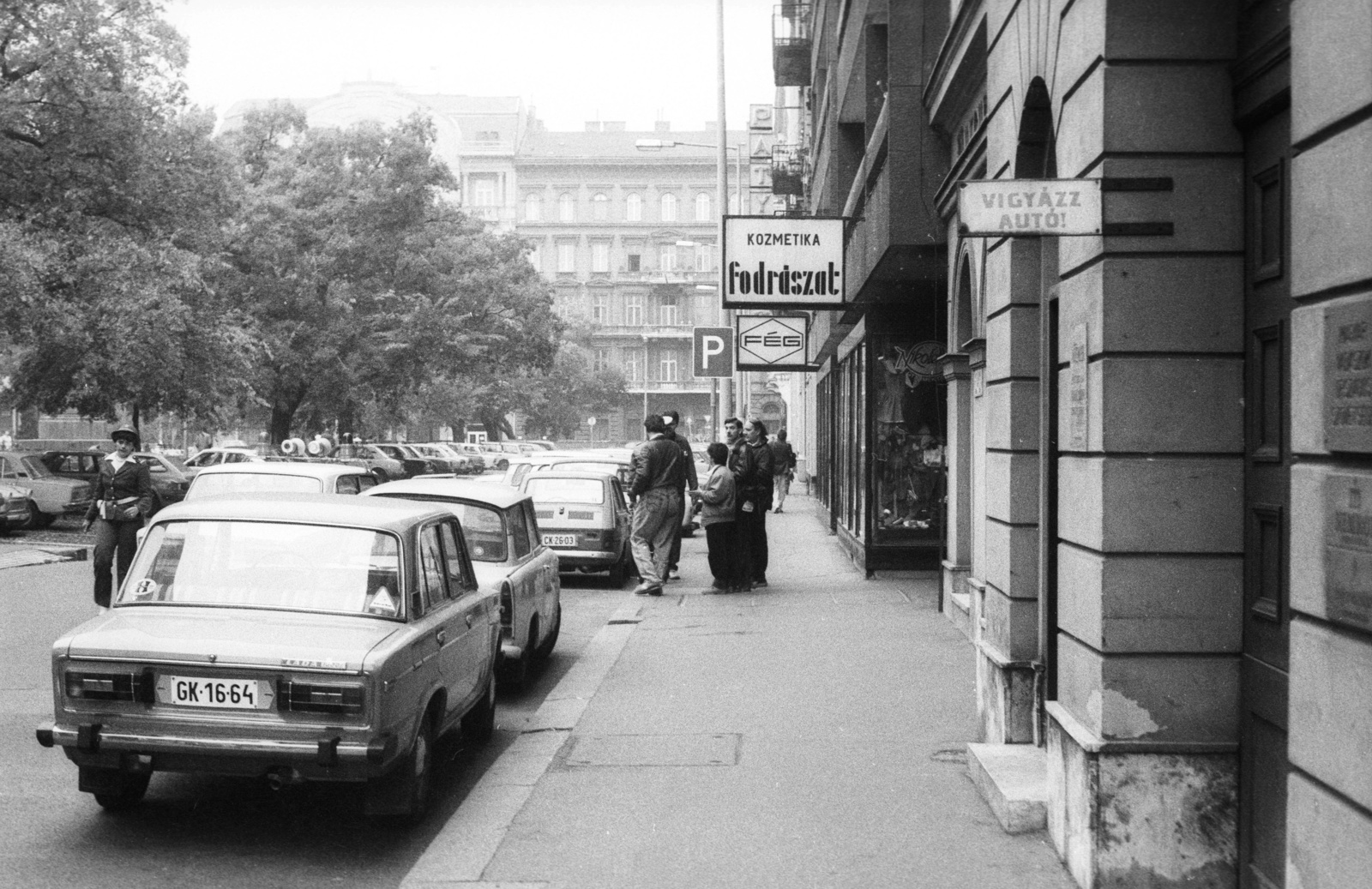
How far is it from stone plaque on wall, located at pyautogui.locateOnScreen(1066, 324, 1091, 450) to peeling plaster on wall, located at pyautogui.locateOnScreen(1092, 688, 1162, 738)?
3.21ft

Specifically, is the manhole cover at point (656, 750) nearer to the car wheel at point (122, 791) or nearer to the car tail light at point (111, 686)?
the car wheel at point (122, 791)

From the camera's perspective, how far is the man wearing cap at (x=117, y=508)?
523 inches

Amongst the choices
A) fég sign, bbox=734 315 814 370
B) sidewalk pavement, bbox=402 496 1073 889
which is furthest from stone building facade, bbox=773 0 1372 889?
fég sign, bbox=734 315 814 370

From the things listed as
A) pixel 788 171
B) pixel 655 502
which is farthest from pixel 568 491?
pixel 788 171

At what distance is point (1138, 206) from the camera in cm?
558

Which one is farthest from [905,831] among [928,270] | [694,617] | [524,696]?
[928,270]

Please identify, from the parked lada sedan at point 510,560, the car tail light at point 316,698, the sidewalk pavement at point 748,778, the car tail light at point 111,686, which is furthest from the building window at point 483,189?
the car tail light at point 316,698

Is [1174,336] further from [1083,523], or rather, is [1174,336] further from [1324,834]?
[1324,834]

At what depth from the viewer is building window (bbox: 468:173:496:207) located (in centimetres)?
10481

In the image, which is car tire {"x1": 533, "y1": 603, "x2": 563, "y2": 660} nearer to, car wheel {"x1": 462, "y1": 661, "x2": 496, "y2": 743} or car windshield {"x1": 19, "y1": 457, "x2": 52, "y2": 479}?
car wheel {"x1": 462, "y1": 661, "x2": 496, "y2": 743}

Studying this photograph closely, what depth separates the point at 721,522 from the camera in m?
17.0

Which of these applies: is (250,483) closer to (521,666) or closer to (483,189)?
(521,666)

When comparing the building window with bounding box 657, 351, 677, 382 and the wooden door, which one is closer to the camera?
the wooden door

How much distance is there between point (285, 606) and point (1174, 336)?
13.4ft
